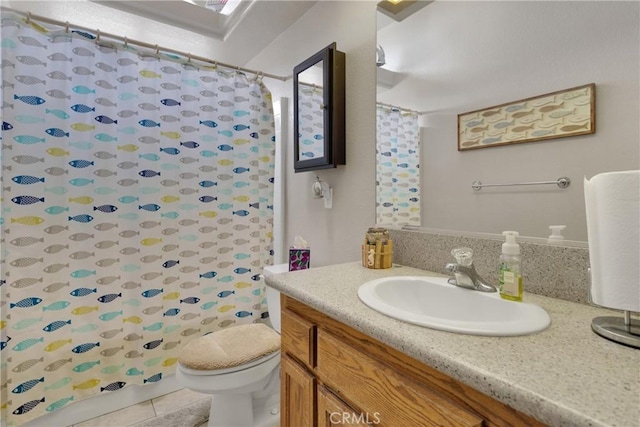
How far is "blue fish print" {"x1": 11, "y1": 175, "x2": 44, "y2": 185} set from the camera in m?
1.36

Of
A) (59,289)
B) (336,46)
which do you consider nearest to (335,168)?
(336,46)

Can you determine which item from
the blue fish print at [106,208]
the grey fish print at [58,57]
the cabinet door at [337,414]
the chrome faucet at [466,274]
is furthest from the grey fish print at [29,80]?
the chrome faucet at [466,274]

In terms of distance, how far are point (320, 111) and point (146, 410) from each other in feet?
6.27

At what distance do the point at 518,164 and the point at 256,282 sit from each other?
1.64m

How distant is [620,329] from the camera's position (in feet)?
1.83

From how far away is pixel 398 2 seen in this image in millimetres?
1204

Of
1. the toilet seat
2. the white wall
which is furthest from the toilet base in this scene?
the white wall

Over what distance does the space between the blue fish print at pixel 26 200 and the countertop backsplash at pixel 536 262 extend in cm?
179

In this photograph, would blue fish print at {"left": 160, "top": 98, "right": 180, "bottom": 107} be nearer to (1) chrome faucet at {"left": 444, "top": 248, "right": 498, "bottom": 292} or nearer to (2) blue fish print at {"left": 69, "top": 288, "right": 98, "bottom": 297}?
(2) blue fish print at {"left": 69, "top": 288, "right": 98, "bottom": 297}

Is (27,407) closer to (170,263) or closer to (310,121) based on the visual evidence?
→ (170,263)

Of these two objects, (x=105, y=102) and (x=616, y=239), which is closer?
(x=616, y=239)

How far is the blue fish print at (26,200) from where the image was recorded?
1363 millimetres

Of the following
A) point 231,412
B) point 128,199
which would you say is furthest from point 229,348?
point 128,199

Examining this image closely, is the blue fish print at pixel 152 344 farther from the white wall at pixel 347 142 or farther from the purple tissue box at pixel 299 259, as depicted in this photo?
the white wall at pixel 347 142
